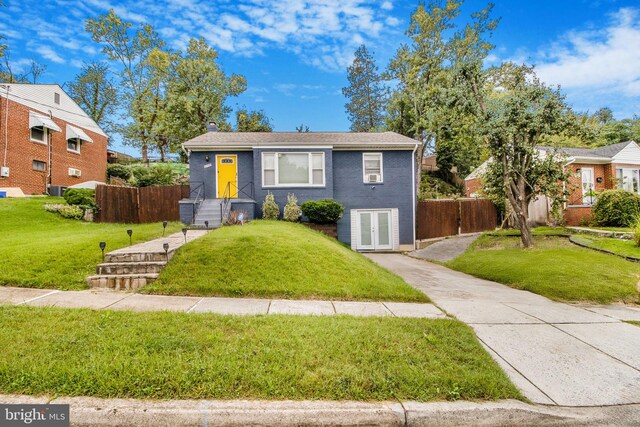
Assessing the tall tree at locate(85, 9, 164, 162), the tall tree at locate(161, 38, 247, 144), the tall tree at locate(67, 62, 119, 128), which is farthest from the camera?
the tall tree at locate(67, 62, 119, 128)

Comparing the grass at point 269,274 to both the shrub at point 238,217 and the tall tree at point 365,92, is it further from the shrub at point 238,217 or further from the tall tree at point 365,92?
the tall tree at point 365,92

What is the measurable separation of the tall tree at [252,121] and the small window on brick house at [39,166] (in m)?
15.6

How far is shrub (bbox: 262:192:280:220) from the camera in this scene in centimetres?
1329

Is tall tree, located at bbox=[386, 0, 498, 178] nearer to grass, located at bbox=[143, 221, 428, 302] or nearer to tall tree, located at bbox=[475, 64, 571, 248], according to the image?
tall tree, located at bbox=[475, 64, 571, 248]

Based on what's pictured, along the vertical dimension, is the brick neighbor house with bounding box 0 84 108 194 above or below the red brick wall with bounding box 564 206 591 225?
above

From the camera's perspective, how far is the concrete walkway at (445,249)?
41.8 ft

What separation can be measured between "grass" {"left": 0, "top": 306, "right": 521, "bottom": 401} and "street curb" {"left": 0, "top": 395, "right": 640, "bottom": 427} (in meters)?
0.09

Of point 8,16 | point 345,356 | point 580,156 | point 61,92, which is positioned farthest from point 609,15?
point 61,92

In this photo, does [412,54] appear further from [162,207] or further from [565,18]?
[162,207]

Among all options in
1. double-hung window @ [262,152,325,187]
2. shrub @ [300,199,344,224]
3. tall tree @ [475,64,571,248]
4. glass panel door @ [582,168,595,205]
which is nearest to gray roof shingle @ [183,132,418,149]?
double-hung window @ [262,152,325,187]

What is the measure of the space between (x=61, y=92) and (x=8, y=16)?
798 cm

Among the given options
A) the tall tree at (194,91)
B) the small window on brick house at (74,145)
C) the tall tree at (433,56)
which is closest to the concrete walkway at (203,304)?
the small window on brick house at (74,145)

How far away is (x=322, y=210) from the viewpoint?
13.1 m

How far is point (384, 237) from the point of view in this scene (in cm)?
1462
